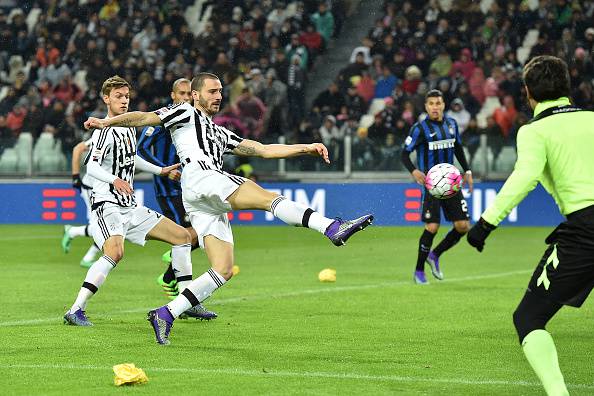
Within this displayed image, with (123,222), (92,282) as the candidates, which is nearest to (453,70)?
(123,222)

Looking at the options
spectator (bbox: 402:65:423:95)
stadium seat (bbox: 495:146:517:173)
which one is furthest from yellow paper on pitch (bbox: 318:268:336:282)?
spectator (bbox: 402:65:423:95)

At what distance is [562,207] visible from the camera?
243 inches

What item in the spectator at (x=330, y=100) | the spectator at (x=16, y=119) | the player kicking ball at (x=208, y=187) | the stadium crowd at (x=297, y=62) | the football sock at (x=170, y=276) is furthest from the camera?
the spectator at (x=16, y=119)

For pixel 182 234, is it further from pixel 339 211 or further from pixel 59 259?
pixel 339 211

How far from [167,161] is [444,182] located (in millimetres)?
2622

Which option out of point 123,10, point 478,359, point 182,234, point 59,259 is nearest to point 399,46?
point 123,10

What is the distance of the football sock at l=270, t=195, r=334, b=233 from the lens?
8375 mm

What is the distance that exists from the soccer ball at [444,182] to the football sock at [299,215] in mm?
3116

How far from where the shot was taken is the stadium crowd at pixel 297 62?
24.3 metres

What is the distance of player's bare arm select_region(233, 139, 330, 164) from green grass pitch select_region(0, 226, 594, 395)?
1.38m

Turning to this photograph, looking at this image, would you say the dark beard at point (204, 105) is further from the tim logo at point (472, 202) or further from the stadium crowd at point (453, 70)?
the stadium crowd at point (453, 70)

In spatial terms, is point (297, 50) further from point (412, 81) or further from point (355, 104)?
point (412, 81)

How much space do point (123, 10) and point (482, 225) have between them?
1010 inches

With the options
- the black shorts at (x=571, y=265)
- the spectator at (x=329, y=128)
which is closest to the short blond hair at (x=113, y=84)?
the black shorts at (x=571, y=265)
